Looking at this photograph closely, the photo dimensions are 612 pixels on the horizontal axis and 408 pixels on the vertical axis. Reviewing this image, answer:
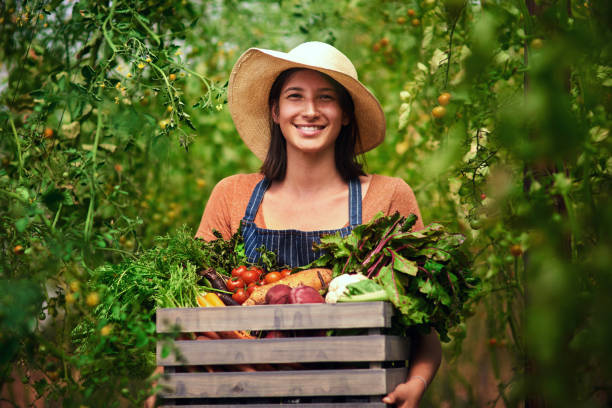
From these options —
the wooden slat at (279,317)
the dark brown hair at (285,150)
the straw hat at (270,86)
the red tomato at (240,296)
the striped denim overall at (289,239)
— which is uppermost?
the straw hat at (270,86)

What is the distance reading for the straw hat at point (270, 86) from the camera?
2699 mm

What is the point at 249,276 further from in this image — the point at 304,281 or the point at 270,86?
the point at 270,86

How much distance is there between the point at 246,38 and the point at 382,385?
2.66 metres

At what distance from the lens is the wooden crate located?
6.05 feet

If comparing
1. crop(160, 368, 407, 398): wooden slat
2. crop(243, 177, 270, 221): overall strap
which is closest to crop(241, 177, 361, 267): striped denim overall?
crop(243, 177, 270, 221): overall strap

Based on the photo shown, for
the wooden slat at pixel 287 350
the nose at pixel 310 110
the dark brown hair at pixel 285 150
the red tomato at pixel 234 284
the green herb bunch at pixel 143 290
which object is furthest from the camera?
the dark brown hair at pixel 285 150

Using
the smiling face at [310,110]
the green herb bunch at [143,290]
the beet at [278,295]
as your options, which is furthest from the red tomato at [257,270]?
the smiling face at [310,110]

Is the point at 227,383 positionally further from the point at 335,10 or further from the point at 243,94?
the point at 335,10

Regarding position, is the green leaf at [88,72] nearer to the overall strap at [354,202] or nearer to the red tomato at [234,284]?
the red tomato at [234,284]

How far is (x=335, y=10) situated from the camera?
395 centimetres

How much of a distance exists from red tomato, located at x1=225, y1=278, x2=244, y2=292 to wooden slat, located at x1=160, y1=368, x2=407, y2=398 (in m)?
0.44

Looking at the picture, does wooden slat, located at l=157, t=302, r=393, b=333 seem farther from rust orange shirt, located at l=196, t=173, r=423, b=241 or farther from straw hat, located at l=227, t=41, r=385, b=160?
straw hat, located at l=227, t=41, r=385, b=160

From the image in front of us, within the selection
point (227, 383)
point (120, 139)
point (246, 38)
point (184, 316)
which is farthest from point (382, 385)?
point (246, 38)

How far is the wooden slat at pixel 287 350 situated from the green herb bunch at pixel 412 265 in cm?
16
